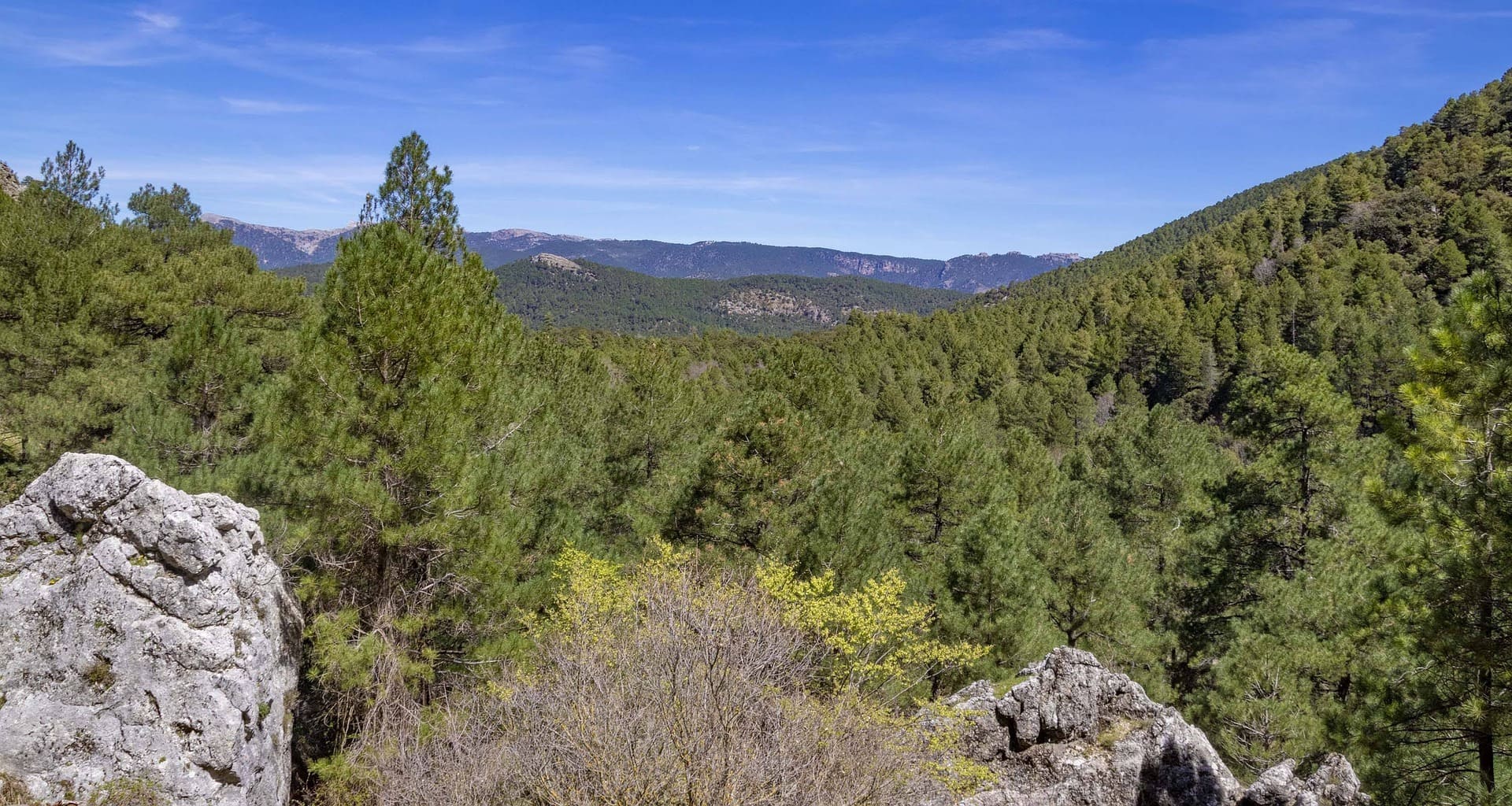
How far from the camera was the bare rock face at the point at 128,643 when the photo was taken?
7664 millimetres

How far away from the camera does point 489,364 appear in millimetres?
10875

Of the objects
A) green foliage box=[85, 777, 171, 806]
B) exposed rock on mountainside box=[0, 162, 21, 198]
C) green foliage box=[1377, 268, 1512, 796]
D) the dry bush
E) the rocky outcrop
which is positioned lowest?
the rocky outcrop

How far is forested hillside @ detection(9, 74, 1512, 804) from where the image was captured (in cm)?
734

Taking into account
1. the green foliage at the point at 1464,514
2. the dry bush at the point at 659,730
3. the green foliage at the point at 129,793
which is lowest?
the green foliage at the point at 129,793

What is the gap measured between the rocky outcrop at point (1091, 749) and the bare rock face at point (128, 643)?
31.0ft

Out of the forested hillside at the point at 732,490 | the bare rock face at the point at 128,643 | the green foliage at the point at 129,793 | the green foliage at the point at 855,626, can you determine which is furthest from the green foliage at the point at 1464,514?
the green foliage at the point at 129,793

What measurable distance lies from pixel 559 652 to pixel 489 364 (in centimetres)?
429

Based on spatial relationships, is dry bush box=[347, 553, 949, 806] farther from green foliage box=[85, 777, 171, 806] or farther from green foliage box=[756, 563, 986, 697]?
green foliage box=[85, 777, 171, 806]

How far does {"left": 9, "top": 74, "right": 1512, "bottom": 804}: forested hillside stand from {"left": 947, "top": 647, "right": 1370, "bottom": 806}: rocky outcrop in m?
1.11

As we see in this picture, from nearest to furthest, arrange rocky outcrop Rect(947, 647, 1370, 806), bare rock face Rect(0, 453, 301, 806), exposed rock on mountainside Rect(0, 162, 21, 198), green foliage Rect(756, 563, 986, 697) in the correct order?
1. bare rock face Rect(0, 453, 301, 806)
2. rocky outcrop Rect(947, 647, 1370, 806)
3. green foliage Rect(756, 563, 986, 697)
4. exposed rock on mountainside Rect(0, 162, 21, 198)

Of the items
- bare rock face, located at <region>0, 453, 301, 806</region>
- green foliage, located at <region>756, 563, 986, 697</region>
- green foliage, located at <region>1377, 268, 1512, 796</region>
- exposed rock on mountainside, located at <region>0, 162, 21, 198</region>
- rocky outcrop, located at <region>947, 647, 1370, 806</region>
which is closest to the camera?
green foliage, located at <region>1377, 268, 1512, 796</region>

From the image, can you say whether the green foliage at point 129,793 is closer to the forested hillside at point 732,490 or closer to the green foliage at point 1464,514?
the forested hillside at point 732,490

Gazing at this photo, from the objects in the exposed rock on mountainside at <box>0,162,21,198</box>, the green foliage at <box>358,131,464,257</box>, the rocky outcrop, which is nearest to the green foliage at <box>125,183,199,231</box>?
the exposed rock on mountainside at <box>0,162,21,198</box>

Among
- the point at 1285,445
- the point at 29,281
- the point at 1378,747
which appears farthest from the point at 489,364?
the point at 1285,445
